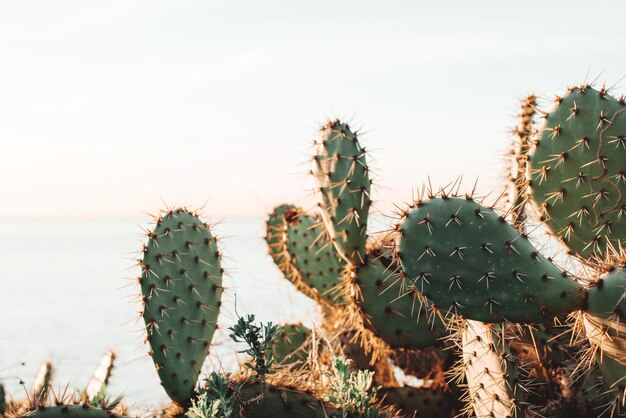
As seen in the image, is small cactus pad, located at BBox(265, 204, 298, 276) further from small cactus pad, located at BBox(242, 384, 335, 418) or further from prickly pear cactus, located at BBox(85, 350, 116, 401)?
small cactus pad, located at BBox(242, 384, 335, 418)

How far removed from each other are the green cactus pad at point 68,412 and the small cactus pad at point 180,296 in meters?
0.22

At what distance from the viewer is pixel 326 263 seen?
3613 mm

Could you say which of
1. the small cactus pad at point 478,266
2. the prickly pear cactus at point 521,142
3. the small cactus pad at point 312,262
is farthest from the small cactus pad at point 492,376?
the small cactus pad at point 312,262

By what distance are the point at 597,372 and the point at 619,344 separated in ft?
2.01

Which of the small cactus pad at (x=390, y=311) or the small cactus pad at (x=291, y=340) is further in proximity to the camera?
the small cactus pad at (x=291, y=340)

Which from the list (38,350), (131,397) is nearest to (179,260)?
(131,397)

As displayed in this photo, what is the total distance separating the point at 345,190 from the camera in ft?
9.18

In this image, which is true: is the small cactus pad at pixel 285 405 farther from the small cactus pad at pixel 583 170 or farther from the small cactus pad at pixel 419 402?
the small cactus pad at pixel 583 170

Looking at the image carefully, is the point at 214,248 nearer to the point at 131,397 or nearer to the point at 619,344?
the point at 619,344

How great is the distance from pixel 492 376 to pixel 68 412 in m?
1.26

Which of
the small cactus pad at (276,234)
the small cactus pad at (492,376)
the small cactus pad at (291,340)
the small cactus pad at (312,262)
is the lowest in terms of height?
the small cactus pad at (492,376)

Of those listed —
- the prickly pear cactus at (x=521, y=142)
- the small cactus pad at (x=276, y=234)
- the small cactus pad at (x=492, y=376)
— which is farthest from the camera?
the small cactus pad at (x=276, y=234)

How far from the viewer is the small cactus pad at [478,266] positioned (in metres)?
1.99

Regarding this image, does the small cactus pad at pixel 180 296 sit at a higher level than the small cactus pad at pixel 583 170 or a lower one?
lower
